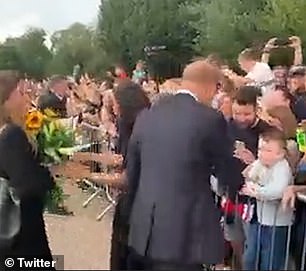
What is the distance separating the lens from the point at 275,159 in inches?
182

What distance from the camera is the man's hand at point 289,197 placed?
4461mm

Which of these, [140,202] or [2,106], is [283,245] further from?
[2,106]

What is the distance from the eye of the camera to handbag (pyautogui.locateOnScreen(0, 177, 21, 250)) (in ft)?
12.0

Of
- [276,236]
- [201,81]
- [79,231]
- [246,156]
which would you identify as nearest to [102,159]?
[79,231]

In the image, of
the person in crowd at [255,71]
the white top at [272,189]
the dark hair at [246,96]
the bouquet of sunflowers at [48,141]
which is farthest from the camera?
the person in crowd at [255,71]

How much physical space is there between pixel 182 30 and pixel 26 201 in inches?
692

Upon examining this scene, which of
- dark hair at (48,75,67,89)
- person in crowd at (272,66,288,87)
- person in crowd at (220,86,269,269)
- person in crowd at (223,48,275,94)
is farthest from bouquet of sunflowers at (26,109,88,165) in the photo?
dark hair at (48,75,67,89)

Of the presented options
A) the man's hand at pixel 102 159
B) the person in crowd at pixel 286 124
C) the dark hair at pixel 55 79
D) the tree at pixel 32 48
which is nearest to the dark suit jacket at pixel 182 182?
the man's hand at pixel 102 159

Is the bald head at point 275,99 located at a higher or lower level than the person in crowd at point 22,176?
higher

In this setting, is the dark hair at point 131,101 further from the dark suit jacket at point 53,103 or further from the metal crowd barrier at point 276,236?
the dark suit jacket at point 53,103

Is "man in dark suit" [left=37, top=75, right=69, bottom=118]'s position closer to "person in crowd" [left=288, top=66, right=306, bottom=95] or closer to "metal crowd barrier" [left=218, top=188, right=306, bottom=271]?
"person in crowd" [left=288, top=66, right=306, bottom=95]

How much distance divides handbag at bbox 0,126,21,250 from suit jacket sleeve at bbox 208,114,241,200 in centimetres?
94

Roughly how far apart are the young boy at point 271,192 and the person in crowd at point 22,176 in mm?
1321

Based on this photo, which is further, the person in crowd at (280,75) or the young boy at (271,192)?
the person in crowd at (280,75)
